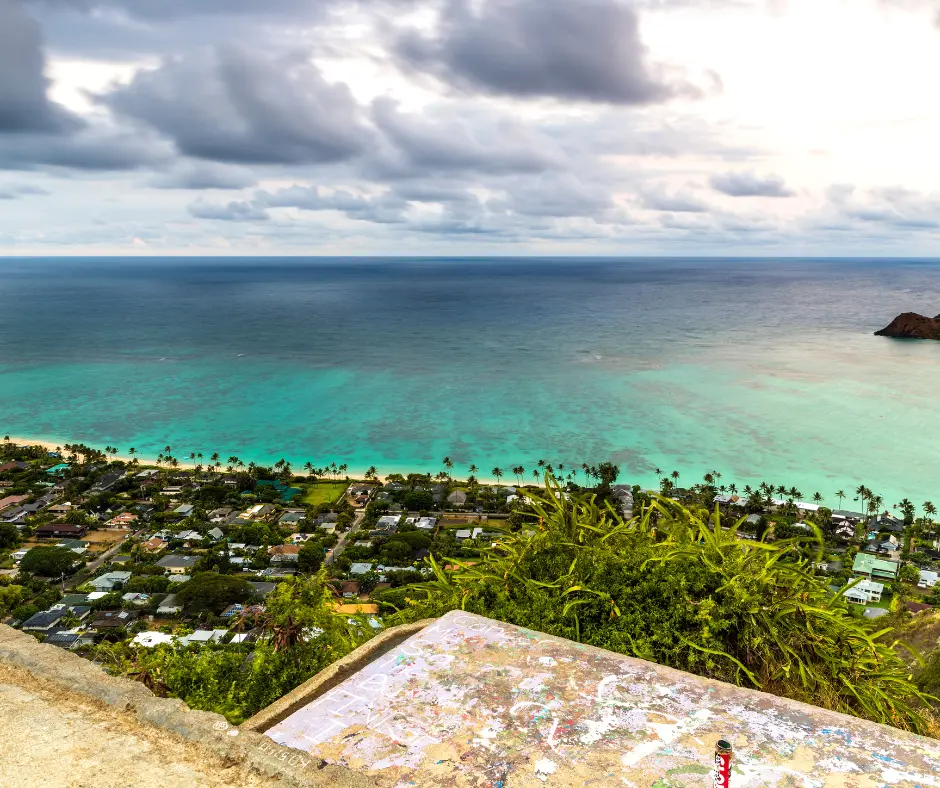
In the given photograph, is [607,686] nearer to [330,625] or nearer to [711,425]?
[330,625]

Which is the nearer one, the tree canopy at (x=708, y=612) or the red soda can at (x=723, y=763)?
the red soda can at (x=723, y=763)

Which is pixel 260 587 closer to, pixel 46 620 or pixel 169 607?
pixel 169 607

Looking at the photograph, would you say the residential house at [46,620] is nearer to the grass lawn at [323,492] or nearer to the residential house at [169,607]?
the residential house at [169,607]

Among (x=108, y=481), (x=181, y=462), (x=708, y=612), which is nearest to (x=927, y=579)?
(x=708, y=612)

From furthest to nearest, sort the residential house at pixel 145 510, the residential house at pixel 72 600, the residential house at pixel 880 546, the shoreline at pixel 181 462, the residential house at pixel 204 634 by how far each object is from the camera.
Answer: the shoreline at pixel 181 462, the residential house at pixel 145 510, the residential house at pixel 880 546, the residential house at pixel 72 600, the residential house at pixel 204 634

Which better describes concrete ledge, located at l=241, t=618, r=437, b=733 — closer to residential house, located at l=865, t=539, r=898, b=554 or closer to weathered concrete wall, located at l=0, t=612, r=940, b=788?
weathered concrete wall, located at l=0, t=612, r=940, b=788

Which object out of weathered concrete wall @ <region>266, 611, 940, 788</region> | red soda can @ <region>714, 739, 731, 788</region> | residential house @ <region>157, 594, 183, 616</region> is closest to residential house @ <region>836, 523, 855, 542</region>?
residential house @ <region>157, 594, 183, 616</region>

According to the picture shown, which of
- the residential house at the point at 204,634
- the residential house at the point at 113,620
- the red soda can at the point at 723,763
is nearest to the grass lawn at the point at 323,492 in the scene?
the residential house at the point at 113,620
